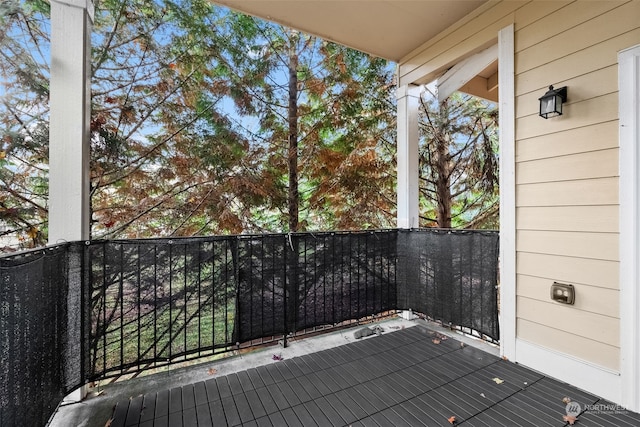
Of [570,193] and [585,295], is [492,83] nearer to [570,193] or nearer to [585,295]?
[570,193]

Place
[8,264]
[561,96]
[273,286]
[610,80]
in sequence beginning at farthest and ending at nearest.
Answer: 1. [273,286]
2. [561,96]
3. [610,80]
4. [8,264]

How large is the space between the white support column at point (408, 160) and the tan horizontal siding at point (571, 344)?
1.56 m

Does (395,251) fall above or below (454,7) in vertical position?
below

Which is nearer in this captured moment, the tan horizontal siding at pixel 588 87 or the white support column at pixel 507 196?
the tan horizontal siding at pixel 588 87

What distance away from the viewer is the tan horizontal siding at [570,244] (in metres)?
1.95

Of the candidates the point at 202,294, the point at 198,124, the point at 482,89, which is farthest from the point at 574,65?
the point at 198,124

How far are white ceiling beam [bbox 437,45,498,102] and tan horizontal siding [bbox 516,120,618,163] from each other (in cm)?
114

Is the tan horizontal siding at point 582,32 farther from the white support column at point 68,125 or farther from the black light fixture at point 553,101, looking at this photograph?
the white support column at point 68,125

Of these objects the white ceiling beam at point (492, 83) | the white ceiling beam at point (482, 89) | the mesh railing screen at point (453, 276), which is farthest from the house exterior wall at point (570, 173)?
the white ceiling beam at point (492, 83)

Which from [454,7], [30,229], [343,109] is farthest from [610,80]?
[30,229]

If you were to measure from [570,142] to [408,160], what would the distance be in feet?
5.37

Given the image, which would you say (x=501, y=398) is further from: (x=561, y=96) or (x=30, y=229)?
(x=30, y=229)

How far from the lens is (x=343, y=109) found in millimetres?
4715

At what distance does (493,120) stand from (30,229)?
7299 millimetres
